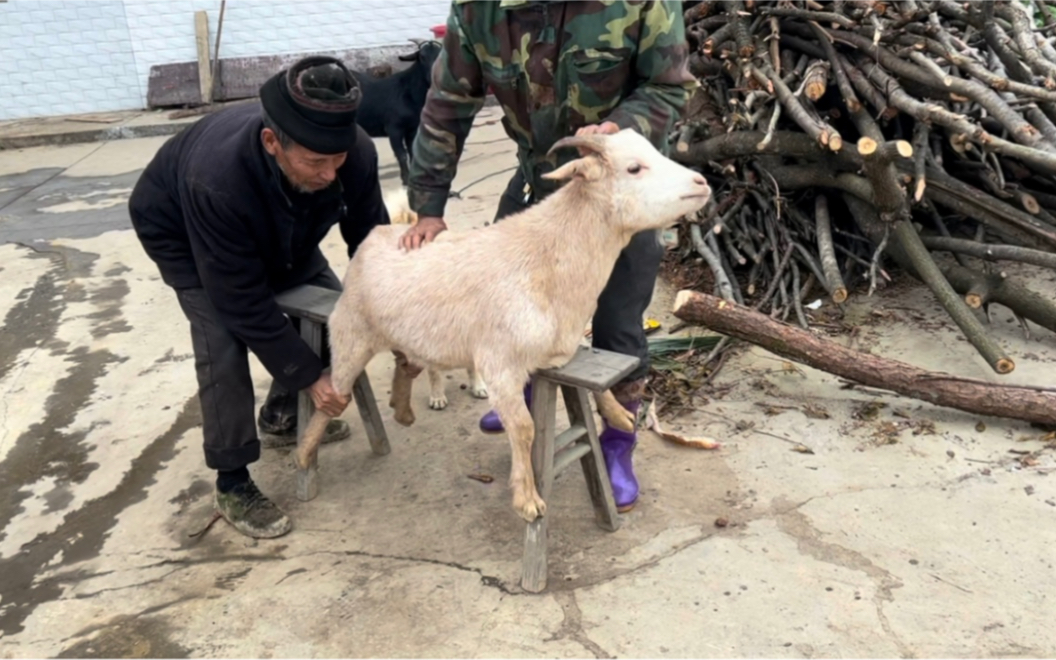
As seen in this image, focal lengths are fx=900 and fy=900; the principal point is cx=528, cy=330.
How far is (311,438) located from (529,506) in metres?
1.04

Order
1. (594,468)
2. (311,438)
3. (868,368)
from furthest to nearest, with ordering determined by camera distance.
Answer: (868,368) < (311,438) < (594,468)

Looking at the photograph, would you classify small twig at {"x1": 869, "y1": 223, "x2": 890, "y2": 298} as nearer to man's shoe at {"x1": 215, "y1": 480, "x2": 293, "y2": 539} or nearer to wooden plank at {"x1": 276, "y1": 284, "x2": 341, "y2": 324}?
wooden plank at {"x1": 276, "y1": 284, "x2": 341, "y2": 324}

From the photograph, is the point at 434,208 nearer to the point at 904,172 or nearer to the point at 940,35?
the point at 904,172

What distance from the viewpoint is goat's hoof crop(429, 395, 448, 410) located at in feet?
13.9

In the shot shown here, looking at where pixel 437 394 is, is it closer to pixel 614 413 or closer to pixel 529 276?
pixel 614 413

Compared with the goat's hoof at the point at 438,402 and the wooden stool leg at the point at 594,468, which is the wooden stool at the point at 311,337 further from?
the wooden stool leg at the point at 594,468

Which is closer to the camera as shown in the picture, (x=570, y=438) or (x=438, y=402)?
(x=570, y=438)

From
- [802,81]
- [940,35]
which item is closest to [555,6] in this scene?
[802,81]

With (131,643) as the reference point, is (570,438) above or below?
above

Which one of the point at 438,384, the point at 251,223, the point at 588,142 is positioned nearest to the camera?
the point at 588,142

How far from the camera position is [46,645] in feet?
9.33

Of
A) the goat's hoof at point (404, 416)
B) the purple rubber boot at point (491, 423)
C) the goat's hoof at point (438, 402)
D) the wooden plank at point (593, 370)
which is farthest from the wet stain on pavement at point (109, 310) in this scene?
the wooden plank at point (593, 370)

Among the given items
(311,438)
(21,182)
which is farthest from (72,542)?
(21,182)

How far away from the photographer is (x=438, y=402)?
4.24 m
